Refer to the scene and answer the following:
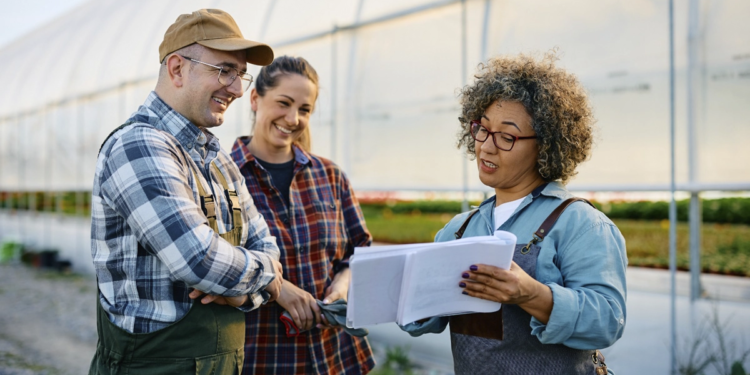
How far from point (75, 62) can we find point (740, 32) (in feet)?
33.7

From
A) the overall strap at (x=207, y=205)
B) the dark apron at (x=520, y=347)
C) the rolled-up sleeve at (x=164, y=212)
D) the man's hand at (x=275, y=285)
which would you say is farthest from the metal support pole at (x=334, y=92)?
the dark apron at (x=520, y=347)

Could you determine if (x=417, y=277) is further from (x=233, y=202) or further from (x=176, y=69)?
(x=176, y=69)

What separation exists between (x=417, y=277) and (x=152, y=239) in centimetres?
68

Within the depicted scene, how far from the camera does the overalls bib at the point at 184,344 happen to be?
1.50 meters

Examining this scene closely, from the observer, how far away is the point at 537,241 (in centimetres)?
151

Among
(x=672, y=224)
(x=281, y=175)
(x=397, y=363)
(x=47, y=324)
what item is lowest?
(x=47, y=324)

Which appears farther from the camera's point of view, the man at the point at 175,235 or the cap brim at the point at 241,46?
the cap brim at the point at 241,46

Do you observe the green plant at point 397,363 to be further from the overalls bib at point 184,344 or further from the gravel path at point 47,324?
the overalls bib at point 184,344

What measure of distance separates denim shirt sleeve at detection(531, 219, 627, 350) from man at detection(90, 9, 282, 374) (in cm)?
81

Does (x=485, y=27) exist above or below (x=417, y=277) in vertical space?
above

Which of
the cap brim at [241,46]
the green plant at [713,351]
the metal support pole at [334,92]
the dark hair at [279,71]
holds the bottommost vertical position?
the green plant at [713,351]

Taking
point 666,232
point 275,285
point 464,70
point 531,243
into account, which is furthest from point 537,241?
point 666,232

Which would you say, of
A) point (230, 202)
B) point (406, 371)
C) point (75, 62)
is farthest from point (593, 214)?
point (75, 62)

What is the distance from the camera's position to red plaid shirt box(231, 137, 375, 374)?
2.11 metres
